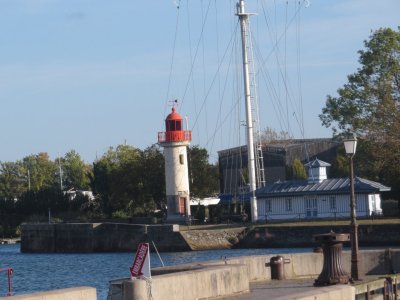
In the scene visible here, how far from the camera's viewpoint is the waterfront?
169 feet

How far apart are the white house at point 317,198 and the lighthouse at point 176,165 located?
8.69 metres

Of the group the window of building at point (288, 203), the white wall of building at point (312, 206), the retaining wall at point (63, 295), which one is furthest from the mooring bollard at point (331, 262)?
the window of building at point (288, 203)

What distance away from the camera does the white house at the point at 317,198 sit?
255 feet

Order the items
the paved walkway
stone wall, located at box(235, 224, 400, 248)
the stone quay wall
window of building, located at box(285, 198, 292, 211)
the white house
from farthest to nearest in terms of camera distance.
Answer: window of building, located at box(285, 198, 292, 211)
the white house
the stone quay wall
stone wall, located at box(235, 224, 400, 248)
the paved walkway

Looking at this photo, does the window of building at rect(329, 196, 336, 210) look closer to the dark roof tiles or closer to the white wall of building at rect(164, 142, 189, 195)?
the dark roof tiles

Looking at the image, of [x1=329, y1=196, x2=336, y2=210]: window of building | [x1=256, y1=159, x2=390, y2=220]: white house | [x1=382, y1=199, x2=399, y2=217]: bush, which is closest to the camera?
[x1=256, y1=159, x2=390, y2=220]: white house

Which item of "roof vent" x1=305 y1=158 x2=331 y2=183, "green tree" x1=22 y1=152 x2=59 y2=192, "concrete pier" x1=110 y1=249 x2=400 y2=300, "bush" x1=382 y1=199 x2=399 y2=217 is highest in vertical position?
"green tree" x1=22 y1=152 x2=59 y2=192

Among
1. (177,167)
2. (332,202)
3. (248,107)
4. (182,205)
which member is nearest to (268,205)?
(332,202)

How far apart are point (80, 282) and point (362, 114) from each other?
37355 millimetres

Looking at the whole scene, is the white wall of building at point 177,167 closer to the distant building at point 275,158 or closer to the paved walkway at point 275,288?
the distant building at point 275,158

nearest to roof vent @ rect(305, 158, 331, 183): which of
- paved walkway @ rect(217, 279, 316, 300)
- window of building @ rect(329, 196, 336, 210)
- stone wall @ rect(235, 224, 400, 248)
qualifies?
window of building @ rect(329, 196, 336, 210)

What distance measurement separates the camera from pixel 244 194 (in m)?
89.3

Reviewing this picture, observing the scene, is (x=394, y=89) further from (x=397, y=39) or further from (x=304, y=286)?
(x=304, y=286)

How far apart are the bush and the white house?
451 cm
